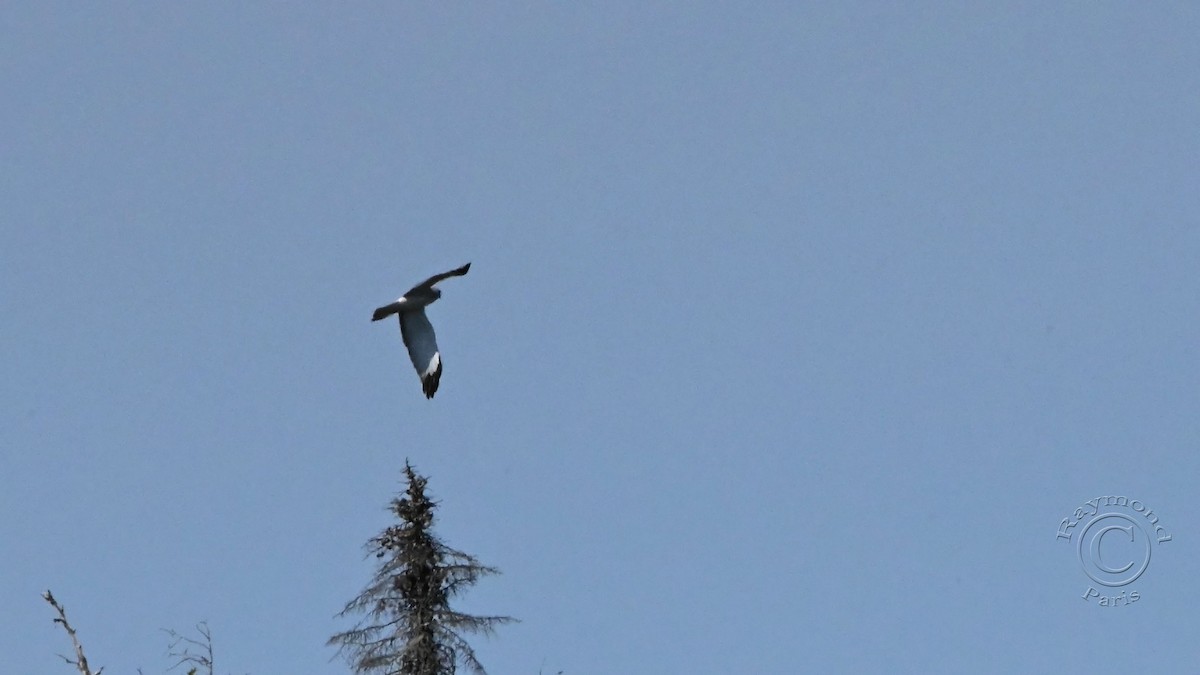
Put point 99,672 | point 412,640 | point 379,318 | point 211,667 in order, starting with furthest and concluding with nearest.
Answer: point 379,318 < point 412,640 < point 211,667 < point 99,672

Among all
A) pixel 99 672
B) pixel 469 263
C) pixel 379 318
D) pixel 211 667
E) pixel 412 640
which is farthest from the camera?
pixel 379 318

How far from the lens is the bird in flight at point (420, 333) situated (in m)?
21.8

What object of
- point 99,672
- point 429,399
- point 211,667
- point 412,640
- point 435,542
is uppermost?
point 429,399

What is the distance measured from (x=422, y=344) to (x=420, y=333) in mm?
166

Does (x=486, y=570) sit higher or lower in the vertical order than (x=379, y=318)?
lower

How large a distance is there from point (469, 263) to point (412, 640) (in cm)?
494

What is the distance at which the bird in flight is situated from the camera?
858 inches

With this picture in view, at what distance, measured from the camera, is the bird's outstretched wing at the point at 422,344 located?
22.3 m

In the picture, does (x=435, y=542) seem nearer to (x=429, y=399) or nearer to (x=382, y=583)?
(x=382, y=583)

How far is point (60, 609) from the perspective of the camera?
12.0 metres

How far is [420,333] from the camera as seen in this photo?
22.5m

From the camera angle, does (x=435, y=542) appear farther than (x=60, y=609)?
Yes

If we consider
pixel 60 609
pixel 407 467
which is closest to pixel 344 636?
pixel 407 467

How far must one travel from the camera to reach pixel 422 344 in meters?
22.5
